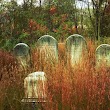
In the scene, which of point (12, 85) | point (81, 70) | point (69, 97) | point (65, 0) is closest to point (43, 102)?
point (69, 97)

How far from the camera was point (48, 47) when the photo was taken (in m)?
7.55

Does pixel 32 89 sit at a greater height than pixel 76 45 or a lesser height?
lesser

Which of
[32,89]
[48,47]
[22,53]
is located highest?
[48,47]

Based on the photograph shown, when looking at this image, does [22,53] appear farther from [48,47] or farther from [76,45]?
[76,45]

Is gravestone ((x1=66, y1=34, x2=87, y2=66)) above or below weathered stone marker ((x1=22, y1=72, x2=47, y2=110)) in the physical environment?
above

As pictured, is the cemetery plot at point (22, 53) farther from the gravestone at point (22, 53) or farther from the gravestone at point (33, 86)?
the gravestone at point (33, 86)

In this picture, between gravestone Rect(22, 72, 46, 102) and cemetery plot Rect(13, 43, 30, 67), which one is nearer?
gravestone Rect(22, 72, 46, 102)

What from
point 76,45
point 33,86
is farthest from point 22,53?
point 33,86

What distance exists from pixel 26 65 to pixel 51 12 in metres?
8.38

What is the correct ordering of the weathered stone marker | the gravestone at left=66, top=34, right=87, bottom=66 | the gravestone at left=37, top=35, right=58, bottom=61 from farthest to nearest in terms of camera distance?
the gravestone at left=66, top=34, right=87, bottom=66, the gravestone at left=37, top=35, right=58, bottom=61, the weathered stone marker

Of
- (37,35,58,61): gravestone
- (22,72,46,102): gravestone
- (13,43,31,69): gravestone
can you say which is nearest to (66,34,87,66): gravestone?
(37,35,58,61): gravestone

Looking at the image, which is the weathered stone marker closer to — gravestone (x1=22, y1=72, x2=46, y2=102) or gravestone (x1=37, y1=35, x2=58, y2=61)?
gravestone (x1=22, y1=72, x2=46, y2=102)

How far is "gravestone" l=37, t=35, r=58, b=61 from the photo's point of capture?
7.24 m

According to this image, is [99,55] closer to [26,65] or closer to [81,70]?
[26,65]
